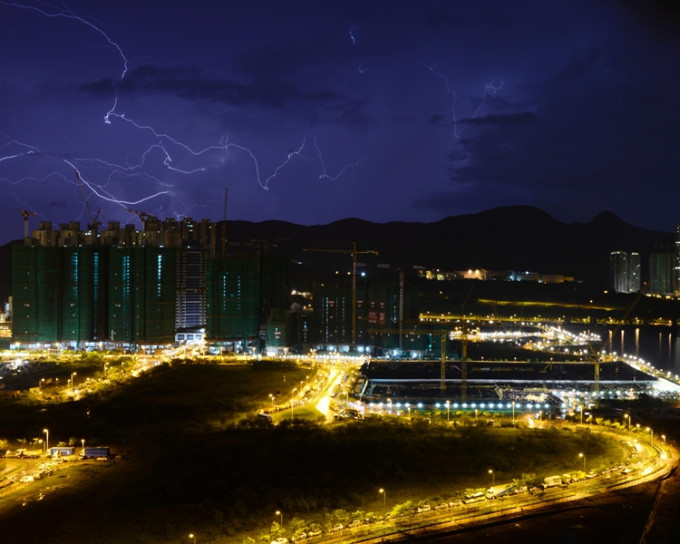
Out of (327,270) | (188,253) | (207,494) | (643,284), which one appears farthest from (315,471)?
(643,284)

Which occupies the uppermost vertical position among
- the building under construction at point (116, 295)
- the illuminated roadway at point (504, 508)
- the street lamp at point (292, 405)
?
the building under construction at point (116, 295)

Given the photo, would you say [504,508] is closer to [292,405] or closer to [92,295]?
[292,405]

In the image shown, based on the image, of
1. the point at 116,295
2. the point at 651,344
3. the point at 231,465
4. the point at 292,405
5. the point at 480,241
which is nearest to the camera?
the point at 231,465

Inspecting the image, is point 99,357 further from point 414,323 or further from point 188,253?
point 414,323

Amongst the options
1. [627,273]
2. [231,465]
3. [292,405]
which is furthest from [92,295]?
[627,273]

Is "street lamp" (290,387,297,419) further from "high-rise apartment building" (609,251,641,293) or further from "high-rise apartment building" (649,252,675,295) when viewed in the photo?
"high-rise apartment building" (609,251,641,293)

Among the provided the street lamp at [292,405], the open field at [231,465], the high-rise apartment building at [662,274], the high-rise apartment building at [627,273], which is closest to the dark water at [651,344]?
the street lamp at [292,405]

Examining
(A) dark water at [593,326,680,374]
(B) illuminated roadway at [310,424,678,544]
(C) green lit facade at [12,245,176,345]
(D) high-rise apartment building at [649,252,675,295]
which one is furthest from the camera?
(D) high-rise apartment building at [649,252,675,295]

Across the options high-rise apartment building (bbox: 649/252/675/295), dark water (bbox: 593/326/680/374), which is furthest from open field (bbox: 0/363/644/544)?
high-rise apartment building (bbox: 649/252/675/295)

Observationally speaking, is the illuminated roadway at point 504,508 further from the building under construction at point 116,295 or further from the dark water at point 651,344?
the building under construction at point 116,295

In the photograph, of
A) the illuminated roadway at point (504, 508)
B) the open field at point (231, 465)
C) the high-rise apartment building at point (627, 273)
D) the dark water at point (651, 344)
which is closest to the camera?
the illuminated roadway at point (504, 508)

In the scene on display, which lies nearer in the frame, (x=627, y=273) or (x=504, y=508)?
(x=504, y=508)
